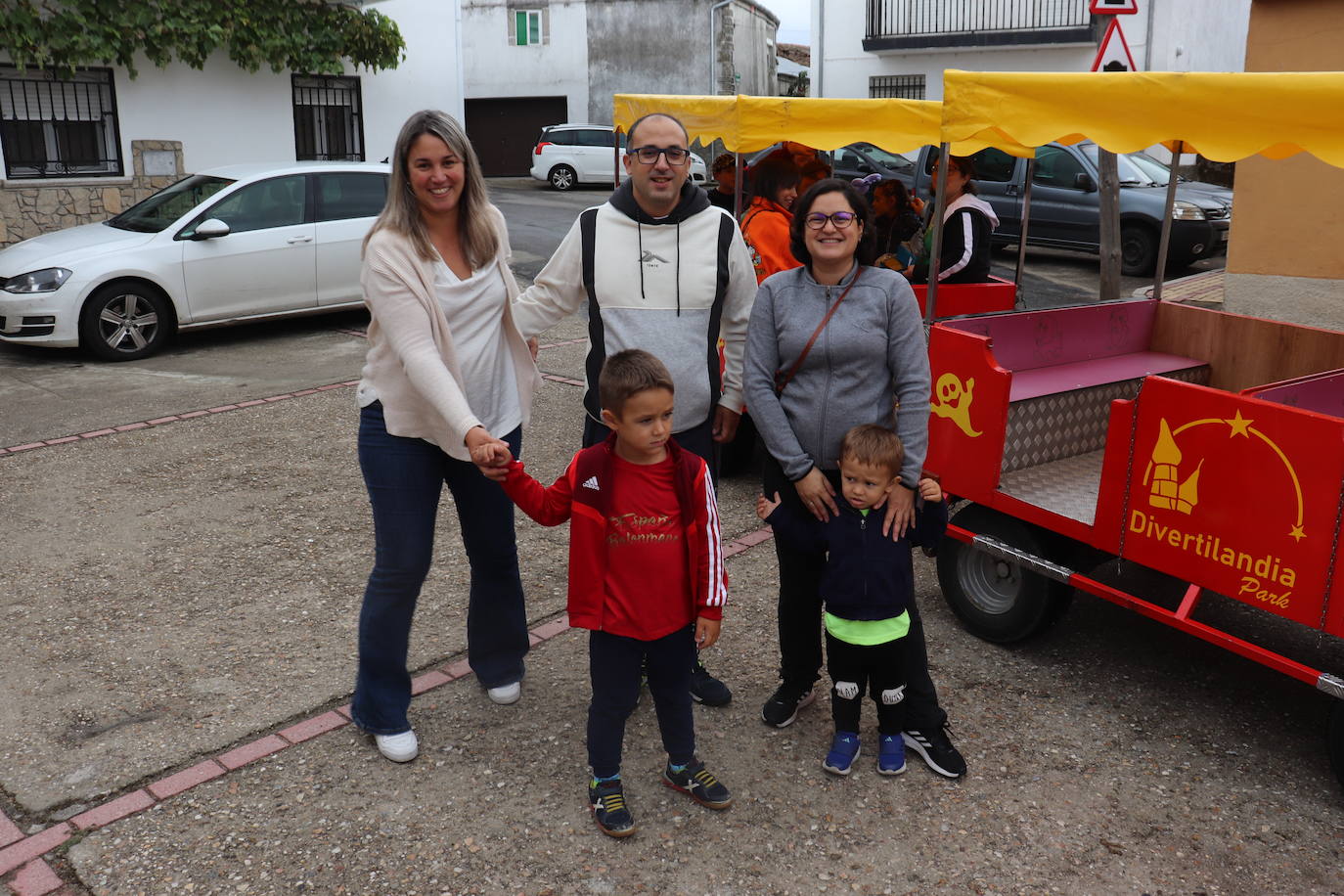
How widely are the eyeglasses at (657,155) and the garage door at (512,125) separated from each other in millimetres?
30230

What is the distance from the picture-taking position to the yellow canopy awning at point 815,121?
17.9 ft

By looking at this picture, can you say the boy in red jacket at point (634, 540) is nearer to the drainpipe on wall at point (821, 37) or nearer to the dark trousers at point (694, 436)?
the dark trousers at point (694, 436)

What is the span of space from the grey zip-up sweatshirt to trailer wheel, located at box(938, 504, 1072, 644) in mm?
1116

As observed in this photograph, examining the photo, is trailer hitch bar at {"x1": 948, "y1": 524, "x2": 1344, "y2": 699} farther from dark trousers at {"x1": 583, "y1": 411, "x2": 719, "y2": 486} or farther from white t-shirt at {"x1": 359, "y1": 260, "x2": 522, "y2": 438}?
white t-shirt at {"x1": 359, "y1": 260, "x2": 522, "y2": 438}

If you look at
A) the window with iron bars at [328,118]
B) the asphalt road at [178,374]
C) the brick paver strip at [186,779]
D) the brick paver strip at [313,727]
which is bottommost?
the brick paver strip at [186,779]

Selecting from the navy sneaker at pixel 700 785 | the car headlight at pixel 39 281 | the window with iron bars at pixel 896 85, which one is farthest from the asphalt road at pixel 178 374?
the window with iron bars at pixel 896 85

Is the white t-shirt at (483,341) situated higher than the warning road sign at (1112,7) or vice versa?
the warning road sign at (1112,7)

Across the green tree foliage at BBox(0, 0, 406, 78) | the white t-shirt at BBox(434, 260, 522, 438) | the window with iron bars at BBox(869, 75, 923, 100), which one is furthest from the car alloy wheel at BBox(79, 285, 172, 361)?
the window with iron bars at BBox(869, 75, 923, 100)

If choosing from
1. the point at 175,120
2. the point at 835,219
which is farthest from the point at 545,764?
the point at 175,120

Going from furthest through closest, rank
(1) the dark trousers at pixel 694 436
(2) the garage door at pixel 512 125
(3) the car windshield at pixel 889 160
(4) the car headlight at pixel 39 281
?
(2) the garage door at pixel 512 125 → (3) the car windshield at pixel 889 160 → (4) the car headlight at pixel 39 281 → (1) the dark trousers at pixel 694 436

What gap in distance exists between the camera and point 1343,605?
10.5 feet

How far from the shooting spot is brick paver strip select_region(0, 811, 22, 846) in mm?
3148

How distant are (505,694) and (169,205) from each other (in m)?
7.78

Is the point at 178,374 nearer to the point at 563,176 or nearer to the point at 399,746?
the point at 399,746
